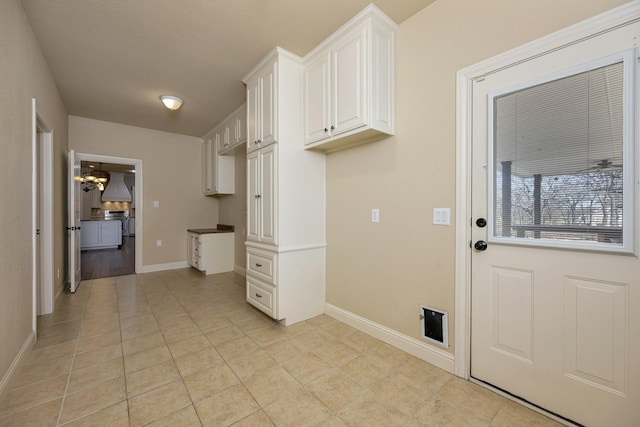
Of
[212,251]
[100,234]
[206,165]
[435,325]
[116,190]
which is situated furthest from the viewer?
[116,190]

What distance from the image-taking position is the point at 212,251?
15.3 ft

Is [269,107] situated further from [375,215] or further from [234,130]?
[234,130]

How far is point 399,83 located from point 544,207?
136 cm

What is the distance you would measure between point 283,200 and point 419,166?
125 centimetres

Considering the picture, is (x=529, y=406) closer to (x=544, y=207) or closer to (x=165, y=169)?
(x=544, y=207)

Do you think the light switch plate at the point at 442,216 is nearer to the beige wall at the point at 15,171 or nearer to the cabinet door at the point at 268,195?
the cabinet door at the point at 268,195

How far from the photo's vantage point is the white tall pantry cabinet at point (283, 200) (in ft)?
8.30

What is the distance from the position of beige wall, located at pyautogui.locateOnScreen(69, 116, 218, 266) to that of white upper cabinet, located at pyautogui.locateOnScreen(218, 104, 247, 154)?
3.67 feet

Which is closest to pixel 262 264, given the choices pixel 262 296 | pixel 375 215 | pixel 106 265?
pixel 262 296

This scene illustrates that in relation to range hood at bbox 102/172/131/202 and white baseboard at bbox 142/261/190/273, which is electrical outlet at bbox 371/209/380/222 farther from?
range hood at bbox 102/172/131/202

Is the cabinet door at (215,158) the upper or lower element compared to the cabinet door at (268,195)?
upper

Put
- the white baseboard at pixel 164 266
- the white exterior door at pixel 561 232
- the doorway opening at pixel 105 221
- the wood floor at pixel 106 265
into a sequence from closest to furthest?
1. the white exterior door at pixel 561 232
2. the wood floor at pixel 106 265
3. the white baseboard at pixel 164 266
4. the doorway opening at pixel 105 221

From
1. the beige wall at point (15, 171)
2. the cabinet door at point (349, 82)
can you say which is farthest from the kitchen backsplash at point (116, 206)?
the cabinet door at point (349, 82)

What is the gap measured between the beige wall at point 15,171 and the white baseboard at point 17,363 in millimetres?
38
